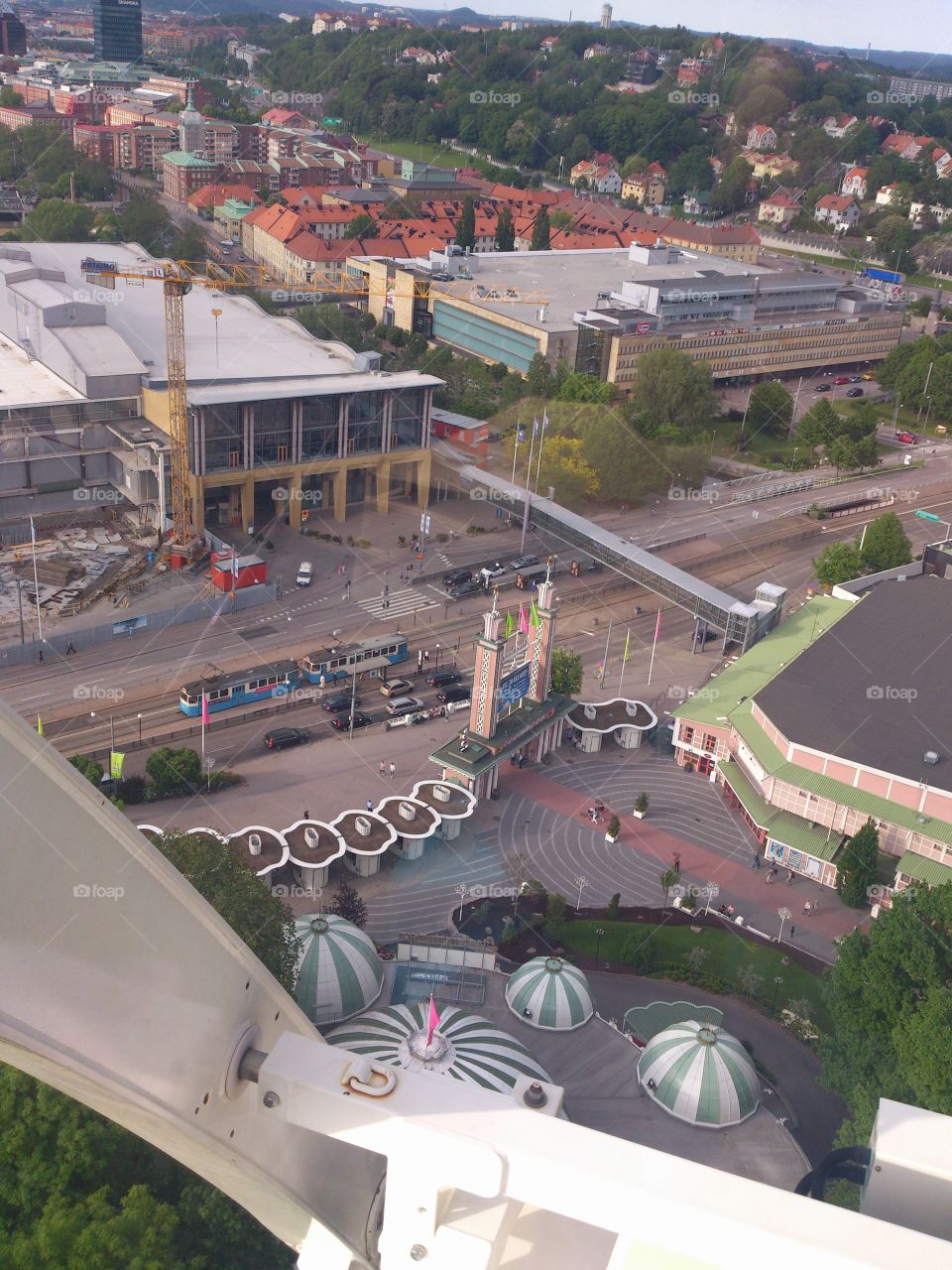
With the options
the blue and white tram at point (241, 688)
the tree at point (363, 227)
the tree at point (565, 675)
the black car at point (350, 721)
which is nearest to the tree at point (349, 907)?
the black car at point (350, 721)

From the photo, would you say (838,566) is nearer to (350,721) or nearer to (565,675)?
(565,675)

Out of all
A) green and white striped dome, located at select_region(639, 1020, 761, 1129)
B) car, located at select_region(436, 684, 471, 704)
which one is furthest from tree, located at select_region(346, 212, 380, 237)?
green and white striped dome, located at select_region(639, 1020, 761, 1129)

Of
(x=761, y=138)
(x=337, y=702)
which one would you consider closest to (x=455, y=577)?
(x=337, y=702)

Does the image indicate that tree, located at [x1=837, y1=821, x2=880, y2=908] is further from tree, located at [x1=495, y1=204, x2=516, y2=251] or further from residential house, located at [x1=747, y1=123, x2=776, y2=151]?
residential house, located at [x1=747, y1=123, x2=776, y2=151]

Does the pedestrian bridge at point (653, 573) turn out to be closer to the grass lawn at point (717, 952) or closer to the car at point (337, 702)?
the car at point (337, 702)

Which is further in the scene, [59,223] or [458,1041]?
[59,223]
